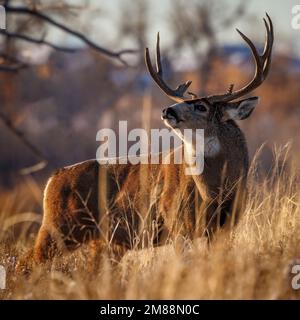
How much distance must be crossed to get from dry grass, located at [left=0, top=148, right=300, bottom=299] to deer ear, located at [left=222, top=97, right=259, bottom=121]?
620mm

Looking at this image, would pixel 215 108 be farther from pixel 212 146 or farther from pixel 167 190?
pixel 167 190

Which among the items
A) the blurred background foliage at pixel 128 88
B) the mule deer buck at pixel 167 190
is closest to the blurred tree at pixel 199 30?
the blurred background foliage at pixel 128 88

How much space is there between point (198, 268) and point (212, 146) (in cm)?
235

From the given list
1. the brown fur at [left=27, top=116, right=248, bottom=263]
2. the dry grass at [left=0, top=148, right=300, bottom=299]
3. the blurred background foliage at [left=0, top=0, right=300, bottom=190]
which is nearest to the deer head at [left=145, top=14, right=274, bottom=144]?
the brown fur at [left=27, top=116, right=248, bottom=263]

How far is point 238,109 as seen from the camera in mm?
8812

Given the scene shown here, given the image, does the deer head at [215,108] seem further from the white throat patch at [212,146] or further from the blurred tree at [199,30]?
the blurred tree at [199,30]

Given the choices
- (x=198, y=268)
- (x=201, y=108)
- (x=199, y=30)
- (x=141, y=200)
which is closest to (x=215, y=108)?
(x=201, y=108)

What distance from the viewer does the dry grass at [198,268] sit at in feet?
20.4

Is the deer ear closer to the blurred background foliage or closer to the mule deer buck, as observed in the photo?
the mule deer buck

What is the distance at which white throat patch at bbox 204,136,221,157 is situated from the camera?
343 inches

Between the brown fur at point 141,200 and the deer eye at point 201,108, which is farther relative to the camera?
the deer eye at point 201,108

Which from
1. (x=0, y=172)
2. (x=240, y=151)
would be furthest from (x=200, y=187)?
(x=0, y=172)
